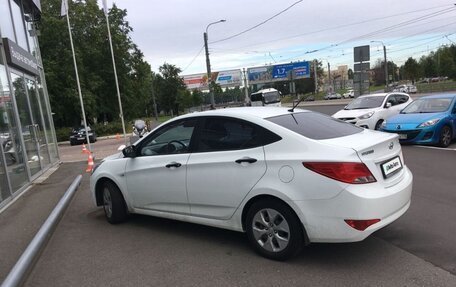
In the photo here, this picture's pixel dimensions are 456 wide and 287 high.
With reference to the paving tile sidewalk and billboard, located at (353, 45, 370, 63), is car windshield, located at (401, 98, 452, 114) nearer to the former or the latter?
billboard, located at (353, 45, 370, 63)

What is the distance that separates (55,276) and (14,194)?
5011 millimetres

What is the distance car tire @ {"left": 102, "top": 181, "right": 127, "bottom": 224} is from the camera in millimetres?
6207

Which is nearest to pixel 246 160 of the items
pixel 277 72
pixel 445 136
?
pixel 445 136

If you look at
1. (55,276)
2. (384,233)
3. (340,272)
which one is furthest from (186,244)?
(384,233)

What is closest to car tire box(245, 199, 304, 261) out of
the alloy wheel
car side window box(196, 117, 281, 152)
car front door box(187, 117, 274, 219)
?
the alloy wheel

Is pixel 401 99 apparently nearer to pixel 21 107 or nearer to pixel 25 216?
pixel 21 107

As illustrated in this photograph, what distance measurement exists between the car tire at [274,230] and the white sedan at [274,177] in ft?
0.03

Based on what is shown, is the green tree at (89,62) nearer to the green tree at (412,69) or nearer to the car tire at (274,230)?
the car tire at (274,230)

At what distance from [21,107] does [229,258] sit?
28.2 feet

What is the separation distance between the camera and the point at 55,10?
146 ft

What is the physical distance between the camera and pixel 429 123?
39.3 ft

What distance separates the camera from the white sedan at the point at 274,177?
4102mm

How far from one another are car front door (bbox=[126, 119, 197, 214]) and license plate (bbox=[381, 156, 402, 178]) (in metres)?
2.24

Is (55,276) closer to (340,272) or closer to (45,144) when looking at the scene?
(340,272)
